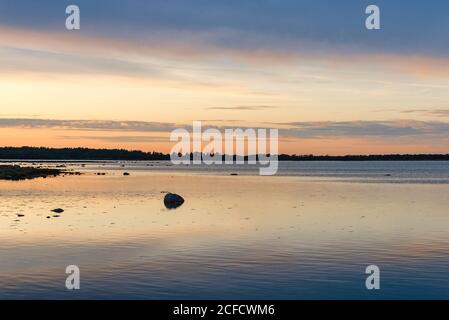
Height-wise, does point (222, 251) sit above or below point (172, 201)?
below

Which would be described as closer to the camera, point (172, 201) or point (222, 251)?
point (222, 251)

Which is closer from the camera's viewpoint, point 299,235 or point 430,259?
point 430,259

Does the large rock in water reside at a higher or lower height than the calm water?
higher

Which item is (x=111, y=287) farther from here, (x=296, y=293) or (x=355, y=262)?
(x=355, y=262)

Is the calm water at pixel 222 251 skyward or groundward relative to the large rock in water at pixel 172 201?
groundward

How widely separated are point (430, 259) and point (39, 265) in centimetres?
1916

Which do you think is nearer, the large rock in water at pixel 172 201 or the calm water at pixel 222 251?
the calm water at pixel 222 251

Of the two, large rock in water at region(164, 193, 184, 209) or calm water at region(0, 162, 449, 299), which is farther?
large rock in water at region(164, 193, 184, 209)
